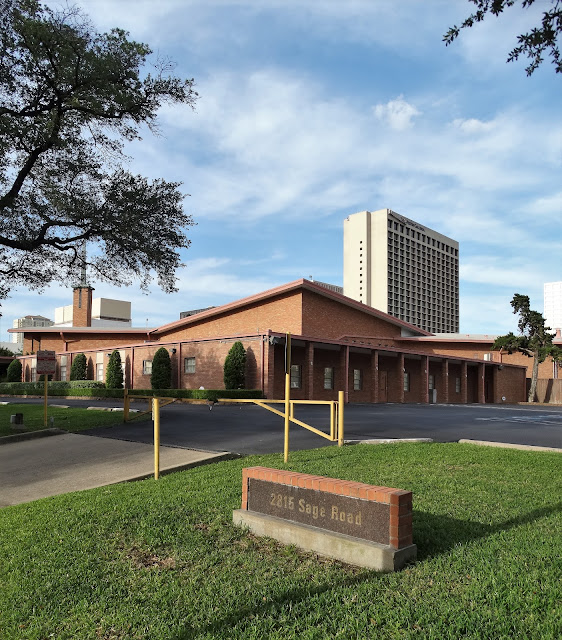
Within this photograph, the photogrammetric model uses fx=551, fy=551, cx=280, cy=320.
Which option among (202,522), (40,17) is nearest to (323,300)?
(40,17)

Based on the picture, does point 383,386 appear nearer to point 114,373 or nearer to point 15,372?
point 114,373

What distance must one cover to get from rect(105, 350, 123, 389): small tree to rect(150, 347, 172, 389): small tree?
17.7 feet

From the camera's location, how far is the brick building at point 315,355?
29750 mm

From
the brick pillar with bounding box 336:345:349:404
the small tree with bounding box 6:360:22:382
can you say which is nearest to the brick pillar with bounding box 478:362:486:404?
the brick pillar with bounding box 336:345:349:404

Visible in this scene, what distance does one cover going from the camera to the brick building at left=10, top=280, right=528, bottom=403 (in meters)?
29.8

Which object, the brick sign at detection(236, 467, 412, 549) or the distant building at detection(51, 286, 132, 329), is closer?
the brick sign at detection(236, 467, 412, 549)

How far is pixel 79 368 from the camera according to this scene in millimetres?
43250

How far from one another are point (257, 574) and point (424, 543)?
1.51 meters

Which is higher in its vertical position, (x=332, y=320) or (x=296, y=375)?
(x=332, y=320)

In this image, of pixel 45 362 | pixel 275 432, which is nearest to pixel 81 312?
pixel 45 362

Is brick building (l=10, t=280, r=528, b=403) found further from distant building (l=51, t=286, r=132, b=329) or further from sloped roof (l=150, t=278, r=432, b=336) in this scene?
distant building (l=51, t=286, r=132, b=329)

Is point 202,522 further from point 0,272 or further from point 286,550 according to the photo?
point 0,272

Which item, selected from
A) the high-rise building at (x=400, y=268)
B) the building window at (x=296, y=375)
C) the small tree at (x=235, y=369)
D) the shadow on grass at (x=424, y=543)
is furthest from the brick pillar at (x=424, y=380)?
the high-rise building at (x=400, y=268)

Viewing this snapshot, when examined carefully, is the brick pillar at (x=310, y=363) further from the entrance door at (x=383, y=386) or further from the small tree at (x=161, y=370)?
the small tree at (x=161, y=370)
